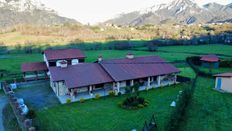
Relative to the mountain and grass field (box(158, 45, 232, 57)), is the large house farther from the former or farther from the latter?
the mountain

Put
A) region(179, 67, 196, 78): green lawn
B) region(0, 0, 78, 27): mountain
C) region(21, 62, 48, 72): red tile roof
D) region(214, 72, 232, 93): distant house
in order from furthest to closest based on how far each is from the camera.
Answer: region(0, 0, 78, 27): mountain, region(179, 67, 196, 78): green lawn, region(21, 62, 48, 72): red tile roof, region(214, 72, 232, 93): distant house

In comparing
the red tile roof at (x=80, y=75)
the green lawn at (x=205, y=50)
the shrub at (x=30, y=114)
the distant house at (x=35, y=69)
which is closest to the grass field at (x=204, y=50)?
the green lawn at (x=205, y=50)

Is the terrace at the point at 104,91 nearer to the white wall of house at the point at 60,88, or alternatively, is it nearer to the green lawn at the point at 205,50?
the white wall of house at the point at 60,88

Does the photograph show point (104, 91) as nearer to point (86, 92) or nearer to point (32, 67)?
point (86, 92)

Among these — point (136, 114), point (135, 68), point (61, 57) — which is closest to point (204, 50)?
point (135, 68)

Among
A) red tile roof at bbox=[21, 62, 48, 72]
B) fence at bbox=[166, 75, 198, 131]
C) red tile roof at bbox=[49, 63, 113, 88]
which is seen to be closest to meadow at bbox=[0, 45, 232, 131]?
fence at bbox=[166, 75, 198, 131]
